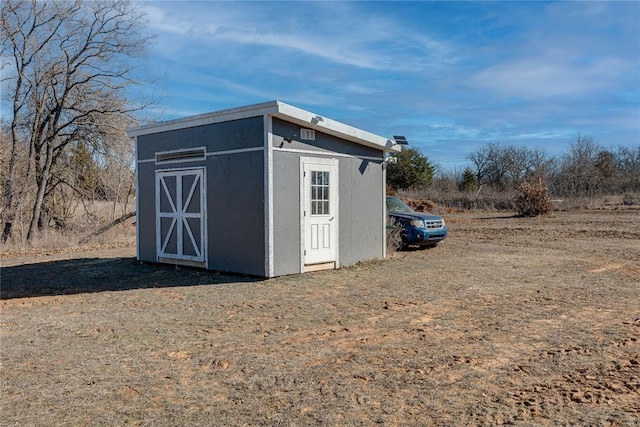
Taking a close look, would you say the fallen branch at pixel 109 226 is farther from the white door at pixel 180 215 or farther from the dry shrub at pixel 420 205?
the dry shrub at pixel 420 205

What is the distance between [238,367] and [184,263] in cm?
645

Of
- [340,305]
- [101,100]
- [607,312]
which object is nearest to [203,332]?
[340,305]

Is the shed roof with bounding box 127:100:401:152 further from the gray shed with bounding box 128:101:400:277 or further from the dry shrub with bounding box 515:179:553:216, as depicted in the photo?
the dry shrub with bounding box 515:179:553:216

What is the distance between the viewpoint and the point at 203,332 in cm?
572

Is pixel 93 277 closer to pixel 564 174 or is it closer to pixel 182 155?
pixel 182 155

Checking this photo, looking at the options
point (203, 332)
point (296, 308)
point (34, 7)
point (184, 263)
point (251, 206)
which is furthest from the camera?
point (34, 7)

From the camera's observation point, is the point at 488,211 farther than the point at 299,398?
Yes

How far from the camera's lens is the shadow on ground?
874 cm

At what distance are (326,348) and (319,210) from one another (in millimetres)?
5234

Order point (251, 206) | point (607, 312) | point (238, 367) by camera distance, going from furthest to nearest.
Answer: point (251, 206)
point (607, 312)
point (238, 367)

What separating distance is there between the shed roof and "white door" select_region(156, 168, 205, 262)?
98 cm

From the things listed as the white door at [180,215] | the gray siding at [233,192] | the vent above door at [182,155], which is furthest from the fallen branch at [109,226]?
the gray siding at [233,192]

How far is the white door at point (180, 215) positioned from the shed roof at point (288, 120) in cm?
98

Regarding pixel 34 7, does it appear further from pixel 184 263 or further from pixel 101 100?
pixel 184 263
